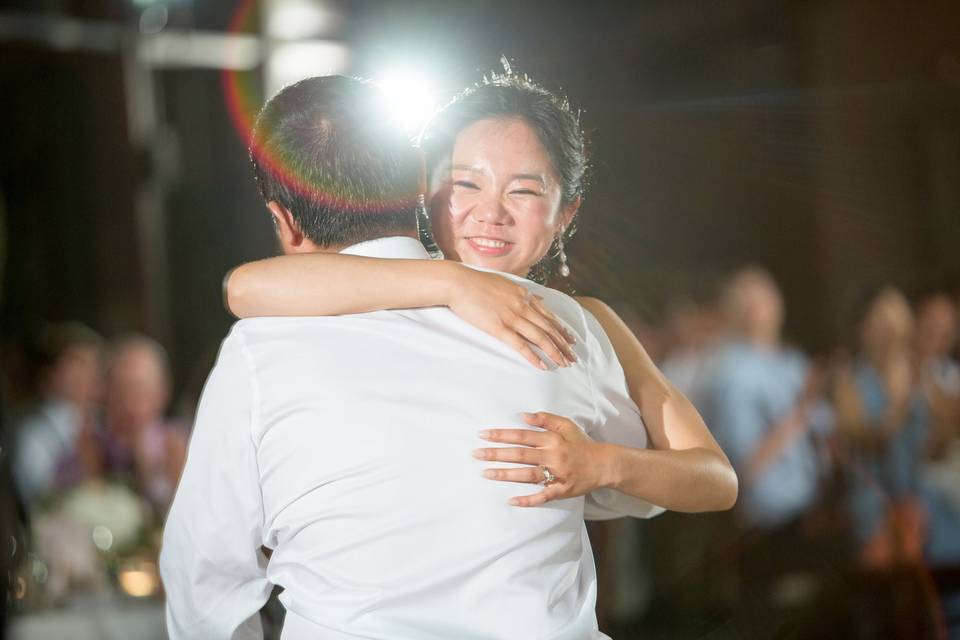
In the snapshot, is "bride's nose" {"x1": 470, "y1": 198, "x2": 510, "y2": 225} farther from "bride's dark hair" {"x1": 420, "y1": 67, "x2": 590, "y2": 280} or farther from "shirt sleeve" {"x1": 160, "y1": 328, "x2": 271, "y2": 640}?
"shirt sleeve" {"x1": 160, "y1": 328, "x2": 271, "y2": 640}

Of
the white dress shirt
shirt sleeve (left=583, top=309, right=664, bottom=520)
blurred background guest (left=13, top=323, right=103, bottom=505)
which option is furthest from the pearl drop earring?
blurred background guest (left=13, top=323, right=103, bottom=505)

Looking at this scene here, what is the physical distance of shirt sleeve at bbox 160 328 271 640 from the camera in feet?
2.72

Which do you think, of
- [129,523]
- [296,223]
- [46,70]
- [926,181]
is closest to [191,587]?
[296,223]

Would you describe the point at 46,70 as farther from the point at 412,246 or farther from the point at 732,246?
the point at 412,246

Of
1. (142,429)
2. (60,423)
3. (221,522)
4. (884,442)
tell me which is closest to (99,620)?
(142,429)

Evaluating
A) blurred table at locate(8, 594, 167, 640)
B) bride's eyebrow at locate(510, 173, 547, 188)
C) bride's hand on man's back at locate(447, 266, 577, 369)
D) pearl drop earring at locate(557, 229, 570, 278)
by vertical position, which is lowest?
blurred table at locate(8, 594, 167, 640)

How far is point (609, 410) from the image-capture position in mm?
915

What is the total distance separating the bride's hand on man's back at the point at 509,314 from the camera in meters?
0.83

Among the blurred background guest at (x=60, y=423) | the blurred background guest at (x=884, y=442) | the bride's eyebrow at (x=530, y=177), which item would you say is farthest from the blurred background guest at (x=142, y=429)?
the blurred background guest at (x=884, y=442)

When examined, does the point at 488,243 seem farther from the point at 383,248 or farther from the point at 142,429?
the point at 142,429

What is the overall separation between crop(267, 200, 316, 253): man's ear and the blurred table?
1092mm

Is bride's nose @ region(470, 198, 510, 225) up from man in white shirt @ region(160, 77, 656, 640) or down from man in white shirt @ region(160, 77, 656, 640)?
up

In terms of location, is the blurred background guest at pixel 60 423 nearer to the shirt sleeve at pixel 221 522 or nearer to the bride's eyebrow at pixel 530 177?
the shirt sleeve at pixel 221 522

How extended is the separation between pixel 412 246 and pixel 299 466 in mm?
221
